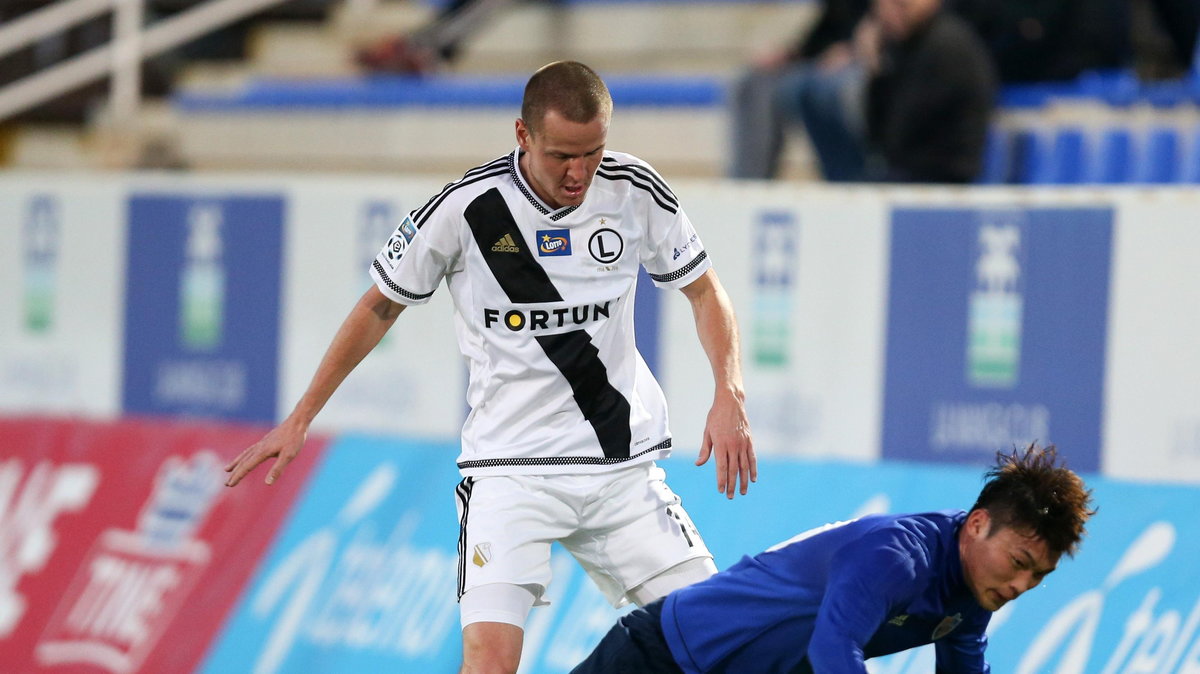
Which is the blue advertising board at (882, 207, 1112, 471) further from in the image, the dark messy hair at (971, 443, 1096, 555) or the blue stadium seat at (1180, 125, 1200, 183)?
the dark messy hair at (971, 443, 1096, 555)

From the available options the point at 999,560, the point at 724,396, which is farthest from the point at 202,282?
the point at 999,560

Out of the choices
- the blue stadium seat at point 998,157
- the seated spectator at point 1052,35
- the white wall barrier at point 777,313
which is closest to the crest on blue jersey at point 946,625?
the white wall barrier at point 777,313

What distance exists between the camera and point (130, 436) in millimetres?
8156

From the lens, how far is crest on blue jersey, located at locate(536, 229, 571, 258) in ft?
15.4

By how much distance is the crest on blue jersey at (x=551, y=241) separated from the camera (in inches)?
184

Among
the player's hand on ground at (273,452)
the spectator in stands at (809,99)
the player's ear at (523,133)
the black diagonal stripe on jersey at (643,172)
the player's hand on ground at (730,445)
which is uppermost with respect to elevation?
the spectator in stands at (809,99)

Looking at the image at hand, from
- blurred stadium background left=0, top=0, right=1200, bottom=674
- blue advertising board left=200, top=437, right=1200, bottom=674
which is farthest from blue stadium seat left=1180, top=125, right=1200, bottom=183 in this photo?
blue advertising board left=200, top=437, right=1200, bottom=674

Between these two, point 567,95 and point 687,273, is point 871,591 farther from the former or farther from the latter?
point 567,95

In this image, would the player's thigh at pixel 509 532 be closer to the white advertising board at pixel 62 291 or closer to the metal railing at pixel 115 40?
the white advertising board at pixel 62 291

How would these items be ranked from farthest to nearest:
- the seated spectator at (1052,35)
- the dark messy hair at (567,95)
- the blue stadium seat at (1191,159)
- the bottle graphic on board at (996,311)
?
1. the seated spectator at (1052,35)
2. the blue stadium seat at (1191,159)
3. the bottle graphic on board at (996,311)
4. the dark messy hair at (567,95)

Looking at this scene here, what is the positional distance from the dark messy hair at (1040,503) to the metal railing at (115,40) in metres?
9.45

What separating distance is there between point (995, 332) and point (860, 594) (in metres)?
3.44

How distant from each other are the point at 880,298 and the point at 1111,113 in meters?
2.02

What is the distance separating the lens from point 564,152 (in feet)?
14.3
